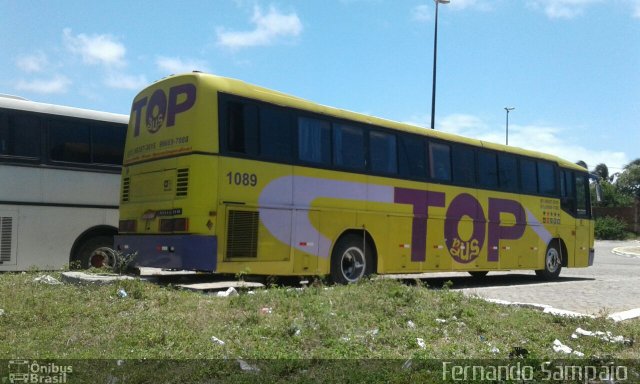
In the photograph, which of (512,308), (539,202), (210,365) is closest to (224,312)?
(210,365)

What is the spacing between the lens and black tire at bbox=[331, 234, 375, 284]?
11195 millimetres

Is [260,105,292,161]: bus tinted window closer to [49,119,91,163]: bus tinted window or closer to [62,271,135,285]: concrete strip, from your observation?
[62,271,135,285]: concrete strip

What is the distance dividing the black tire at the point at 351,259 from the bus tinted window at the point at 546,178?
7200 mm

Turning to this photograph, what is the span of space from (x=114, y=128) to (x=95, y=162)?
869 mm

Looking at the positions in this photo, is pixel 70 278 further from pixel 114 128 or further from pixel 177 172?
pixel 114 128

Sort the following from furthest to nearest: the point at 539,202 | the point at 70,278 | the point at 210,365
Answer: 1. the point at 539,202
2. the point at 70,278
3. the point at 210,365

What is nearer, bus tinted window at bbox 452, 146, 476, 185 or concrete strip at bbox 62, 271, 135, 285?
concrete strip at bbox 62, 271, 135, 285

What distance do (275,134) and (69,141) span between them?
4611mm

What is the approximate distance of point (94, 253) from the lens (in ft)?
40.0

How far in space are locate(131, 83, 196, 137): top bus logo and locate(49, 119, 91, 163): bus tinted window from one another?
5.81ft

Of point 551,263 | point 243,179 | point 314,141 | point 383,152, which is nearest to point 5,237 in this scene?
point 243,179

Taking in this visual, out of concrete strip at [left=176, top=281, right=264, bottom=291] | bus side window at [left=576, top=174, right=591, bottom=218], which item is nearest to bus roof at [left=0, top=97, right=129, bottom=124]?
concrete strip at [left=176, top=281, right=264, bottom=291]

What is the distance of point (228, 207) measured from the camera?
937 centimetres

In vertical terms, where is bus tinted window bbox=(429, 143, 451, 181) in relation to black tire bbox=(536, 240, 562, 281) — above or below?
above
